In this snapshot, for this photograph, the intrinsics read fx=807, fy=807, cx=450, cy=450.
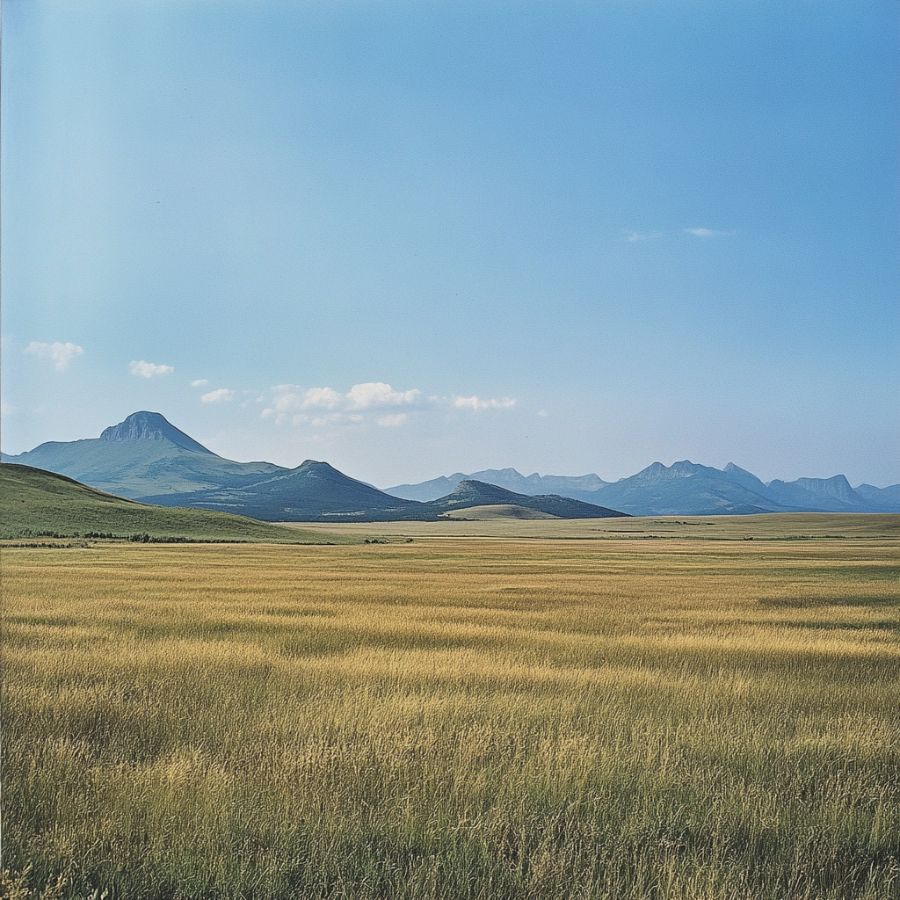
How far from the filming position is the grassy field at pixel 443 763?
5.25 metres

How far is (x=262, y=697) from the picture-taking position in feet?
34.8

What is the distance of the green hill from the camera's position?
74.3m

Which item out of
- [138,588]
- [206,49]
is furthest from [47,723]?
[138,588]

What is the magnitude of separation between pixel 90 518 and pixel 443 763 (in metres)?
→ 82.0

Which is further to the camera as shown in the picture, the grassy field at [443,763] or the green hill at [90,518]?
the green hill at [90,518]

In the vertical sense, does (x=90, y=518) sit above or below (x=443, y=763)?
below

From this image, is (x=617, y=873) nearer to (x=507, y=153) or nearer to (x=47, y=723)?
(x=47, y=723)

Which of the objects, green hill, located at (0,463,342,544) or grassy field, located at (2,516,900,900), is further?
green hill, located at (0,463,342,544)

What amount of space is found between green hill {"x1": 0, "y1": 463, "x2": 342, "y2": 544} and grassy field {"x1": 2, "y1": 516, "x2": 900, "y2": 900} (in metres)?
57.8

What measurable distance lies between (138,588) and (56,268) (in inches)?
734

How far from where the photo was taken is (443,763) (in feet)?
24.2

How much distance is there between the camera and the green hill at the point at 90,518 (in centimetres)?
7431

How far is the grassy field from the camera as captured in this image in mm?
5250

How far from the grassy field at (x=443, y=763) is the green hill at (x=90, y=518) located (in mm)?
57843
